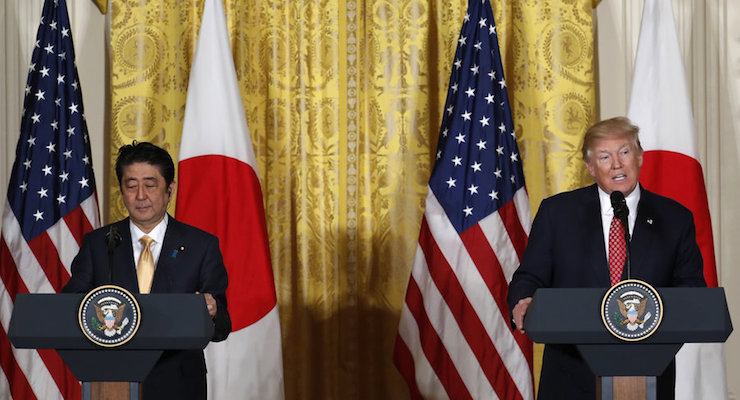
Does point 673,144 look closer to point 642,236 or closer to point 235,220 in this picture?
point 642,236

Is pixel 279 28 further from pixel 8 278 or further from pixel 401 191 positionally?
pixel 8 278

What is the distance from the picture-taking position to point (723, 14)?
4.79 meters

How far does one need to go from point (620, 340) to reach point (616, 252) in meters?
0.61

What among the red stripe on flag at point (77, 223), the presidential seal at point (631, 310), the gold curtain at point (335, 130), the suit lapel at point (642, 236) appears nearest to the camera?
the presidential seal at point (631, 310)

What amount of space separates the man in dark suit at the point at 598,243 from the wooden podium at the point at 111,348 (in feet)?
3.28

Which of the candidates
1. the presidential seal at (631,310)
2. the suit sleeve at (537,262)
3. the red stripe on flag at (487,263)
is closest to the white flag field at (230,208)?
the red stripe on flag at (487,263)

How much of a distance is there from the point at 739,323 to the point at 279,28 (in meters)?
2.97

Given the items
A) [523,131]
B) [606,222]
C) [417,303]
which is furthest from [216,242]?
[523,131]

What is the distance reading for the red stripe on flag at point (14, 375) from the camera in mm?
4180

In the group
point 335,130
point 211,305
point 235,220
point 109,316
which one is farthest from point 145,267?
point 335,130

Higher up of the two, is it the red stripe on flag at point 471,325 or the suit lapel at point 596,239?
the suit lapel at point 596,239

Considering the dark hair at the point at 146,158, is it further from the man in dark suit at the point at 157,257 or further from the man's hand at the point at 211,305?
the man's hand at the point at 211,305

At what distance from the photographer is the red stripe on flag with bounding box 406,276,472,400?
168 inches

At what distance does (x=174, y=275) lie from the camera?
2885 mm
